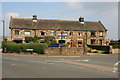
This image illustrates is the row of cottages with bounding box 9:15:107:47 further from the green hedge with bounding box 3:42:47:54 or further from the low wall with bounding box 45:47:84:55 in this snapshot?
the green hedge with bounding box 3:42:47:54

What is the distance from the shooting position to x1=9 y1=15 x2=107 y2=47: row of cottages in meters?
45.6

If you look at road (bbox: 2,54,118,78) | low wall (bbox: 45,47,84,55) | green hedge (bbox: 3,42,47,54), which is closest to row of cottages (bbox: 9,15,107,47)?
low wall (bbox: 45,47,84,55)

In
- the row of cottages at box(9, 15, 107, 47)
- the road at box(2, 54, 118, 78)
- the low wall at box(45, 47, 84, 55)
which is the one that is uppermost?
the row of cottages at box(9, 15, 107, 47)

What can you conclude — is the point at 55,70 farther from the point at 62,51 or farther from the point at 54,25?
the point at 54,25

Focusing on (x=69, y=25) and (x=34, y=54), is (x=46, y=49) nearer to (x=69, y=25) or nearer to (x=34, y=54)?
(x=34, y=54)

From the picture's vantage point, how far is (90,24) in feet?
171

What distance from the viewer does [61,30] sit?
155 ft

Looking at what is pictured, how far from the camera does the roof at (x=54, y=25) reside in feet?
152

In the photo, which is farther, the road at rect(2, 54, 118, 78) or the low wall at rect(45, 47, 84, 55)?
the low wall at rect(45, 47, 84, 55)

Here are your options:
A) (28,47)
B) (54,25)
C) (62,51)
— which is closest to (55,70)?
(28,47)

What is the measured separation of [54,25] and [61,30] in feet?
8.45

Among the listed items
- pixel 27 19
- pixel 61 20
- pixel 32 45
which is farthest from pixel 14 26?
pixel 32 45

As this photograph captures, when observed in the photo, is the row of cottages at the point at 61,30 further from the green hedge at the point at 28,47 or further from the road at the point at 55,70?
the road at the point at 55,70

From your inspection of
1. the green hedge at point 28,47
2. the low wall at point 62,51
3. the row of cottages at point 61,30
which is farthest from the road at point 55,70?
the row of cottages at point 61,30
